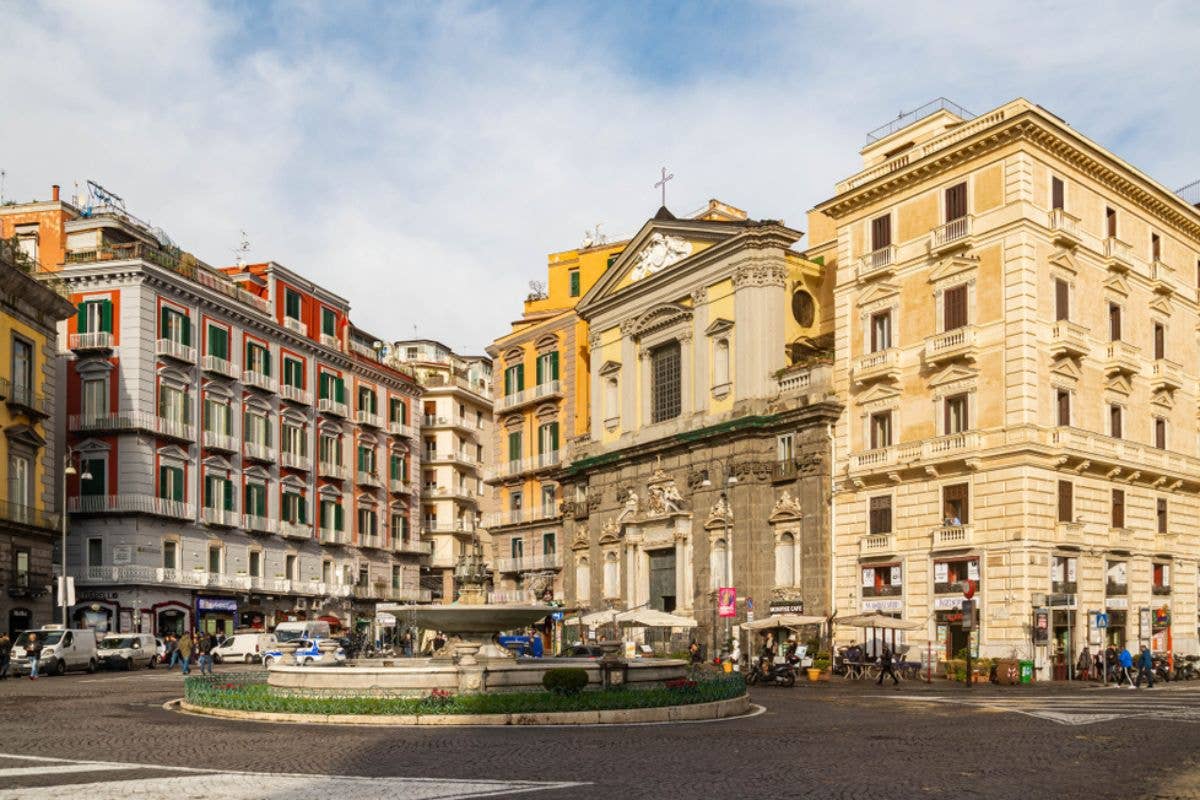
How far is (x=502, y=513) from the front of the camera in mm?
71125

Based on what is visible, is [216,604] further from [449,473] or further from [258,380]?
[449,473]

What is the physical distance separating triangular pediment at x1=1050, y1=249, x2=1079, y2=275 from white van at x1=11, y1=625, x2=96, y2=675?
3632 centimetres

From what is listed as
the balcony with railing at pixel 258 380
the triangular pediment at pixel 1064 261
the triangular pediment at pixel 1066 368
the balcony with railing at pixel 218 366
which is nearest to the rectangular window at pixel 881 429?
the triangular pediment at pixel 1066 368

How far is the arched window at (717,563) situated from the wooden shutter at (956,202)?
15.7 metres

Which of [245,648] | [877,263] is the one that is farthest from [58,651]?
[877,263]

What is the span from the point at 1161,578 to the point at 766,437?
15023mm

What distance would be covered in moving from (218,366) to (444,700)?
43817 millimetres

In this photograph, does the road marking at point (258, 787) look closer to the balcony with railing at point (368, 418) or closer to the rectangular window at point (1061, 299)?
the rectangular window at point (1061, 299)

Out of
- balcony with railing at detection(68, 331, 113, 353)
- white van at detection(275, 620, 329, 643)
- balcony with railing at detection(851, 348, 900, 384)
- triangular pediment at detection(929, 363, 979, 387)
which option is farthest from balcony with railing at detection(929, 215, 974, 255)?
balcony with railing at detection(68, 331, 113, 353)

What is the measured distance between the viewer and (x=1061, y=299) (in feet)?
139

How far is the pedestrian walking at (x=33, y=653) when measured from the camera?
41969 mm

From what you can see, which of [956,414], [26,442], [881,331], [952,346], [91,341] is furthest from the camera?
[91,341]

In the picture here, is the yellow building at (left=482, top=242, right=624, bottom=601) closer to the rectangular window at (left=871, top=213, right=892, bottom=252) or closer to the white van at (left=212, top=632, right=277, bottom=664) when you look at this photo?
the white van at (left=212, top=632, right=277, bottom=664)

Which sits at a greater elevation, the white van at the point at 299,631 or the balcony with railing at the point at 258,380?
the balcony with railing at the point at 258,380
